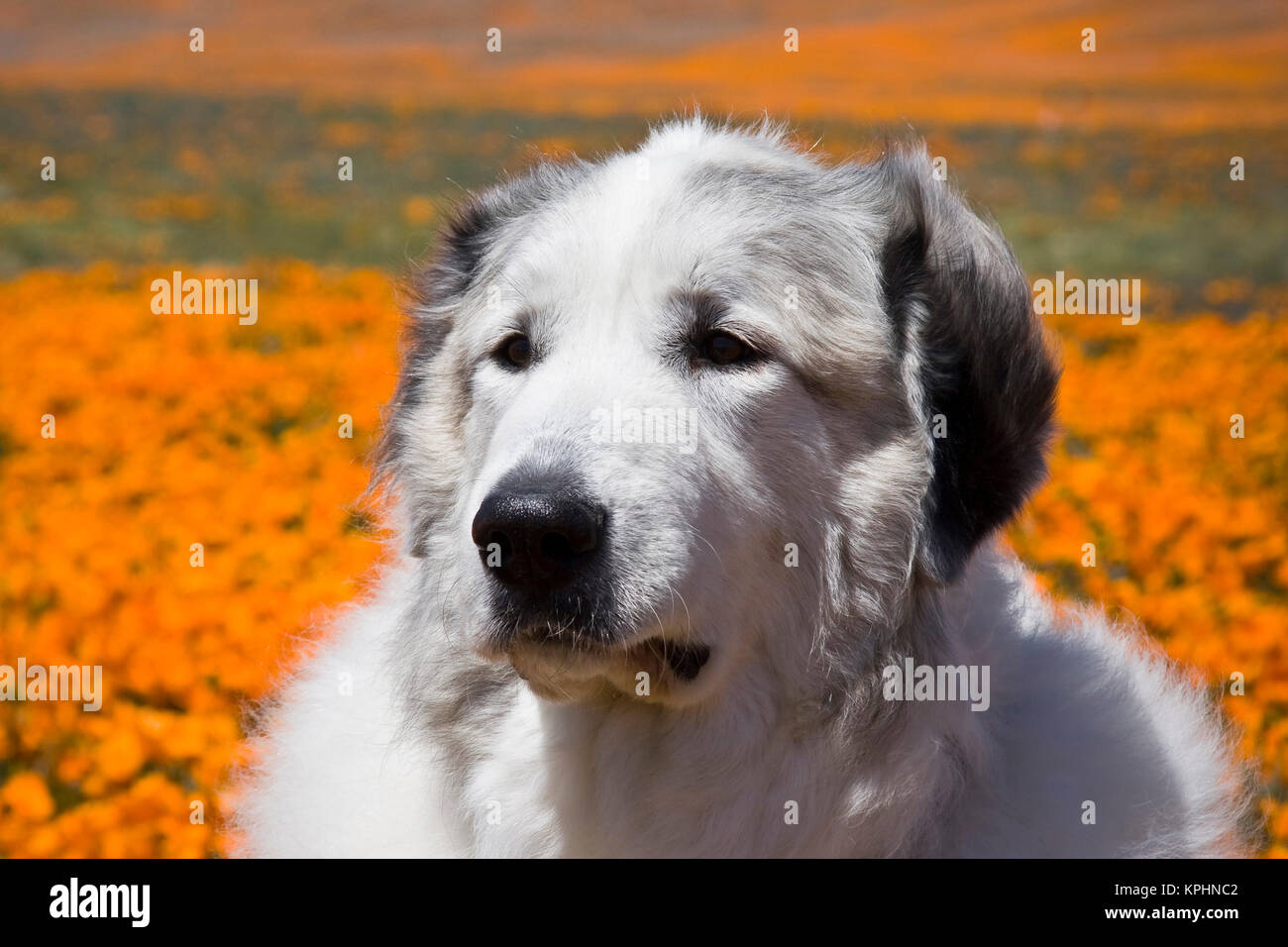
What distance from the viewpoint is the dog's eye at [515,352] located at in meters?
3.52

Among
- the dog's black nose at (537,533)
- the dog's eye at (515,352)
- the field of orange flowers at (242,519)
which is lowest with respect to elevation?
the field of orange flowers at (242,519)

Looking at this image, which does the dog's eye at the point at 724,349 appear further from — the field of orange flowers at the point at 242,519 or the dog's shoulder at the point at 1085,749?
the field of orange flowers at the point at 242,519

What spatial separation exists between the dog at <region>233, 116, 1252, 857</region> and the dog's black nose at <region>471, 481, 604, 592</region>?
11 mm

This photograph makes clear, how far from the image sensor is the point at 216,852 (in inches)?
167

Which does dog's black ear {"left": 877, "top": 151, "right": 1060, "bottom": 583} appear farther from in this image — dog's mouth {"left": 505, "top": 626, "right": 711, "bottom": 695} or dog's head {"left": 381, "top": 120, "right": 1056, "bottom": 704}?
dog's mouth {"left": 505, "top": 626, "right": 711, "bottom": 695}

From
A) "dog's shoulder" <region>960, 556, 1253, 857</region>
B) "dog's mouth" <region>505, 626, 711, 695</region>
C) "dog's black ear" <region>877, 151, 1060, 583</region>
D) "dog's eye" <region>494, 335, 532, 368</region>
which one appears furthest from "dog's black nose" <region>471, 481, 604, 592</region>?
"dog's shoulder" <region>960, 556, 1253, 857</region>

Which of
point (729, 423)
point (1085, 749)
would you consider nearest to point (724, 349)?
point (729, 423)

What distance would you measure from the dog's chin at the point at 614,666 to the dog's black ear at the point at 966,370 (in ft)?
2.05

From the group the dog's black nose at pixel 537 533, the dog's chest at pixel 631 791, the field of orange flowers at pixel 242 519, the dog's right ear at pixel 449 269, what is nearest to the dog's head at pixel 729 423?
the dog's black nose at pixel 537 533

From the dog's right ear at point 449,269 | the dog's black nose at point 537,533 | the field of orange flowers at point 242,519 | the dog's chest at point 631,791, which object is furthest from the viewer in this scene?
the field of orange flowers at point 242,519

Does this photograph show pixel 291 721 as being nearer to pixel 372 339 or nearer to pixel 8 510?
pixel 8 510

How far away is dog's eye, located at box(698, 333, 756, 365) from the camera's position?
333cm

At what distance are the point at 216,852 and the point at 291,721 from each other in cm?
47
